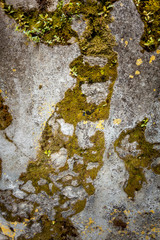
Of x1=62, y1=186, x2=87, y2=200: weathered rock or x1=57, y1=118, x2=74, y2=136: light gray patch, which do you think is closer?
x1=57, y1=118, x2=74, y2=136: light gray patch

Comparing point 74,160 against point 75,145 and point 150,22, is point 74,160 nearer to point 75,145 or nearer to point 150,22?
point 75,145

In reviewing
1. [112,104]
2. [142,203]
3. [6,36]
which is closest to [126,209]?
[142,203]

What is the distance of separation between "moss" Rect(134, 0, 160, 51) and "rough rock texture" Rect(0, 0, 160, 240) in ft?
0.43

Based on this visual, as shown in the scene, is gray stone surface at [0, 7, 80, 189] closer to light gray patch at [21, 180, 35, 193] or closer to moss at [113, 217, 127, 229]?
light gray patch at [21, 180, 35, 193]

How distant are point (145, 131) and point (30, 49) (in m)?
3.15

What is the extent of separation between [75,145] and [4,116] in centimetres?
175

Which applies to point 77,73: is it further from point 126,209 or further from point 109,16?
point 126,209

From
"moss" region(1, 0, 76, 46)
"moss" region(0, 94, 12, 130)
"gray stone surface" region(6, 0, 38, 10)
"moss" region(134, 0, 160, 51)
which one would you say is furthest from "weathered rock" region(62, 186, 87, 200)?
"gray stone surface" region(6, 0, 38, 10)

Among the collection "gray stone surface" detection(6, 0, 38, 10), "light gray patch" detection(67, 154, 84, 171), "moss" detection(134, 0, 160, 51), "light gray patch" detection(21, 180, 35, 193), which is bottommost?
"light gray patch" detection(21, 180, 35, 193)

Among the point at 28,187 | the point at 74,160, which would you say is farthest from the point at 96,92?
the point at 28,187

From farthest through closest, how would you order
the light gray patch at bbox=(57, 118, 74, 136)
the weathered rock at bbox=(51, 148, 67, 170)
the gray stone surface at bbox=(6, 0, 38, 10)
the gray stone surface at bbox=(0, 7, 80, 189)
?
the weathered rock at bbox=(51, 148, 67, 170) < the light gray patch at bbox=(57, 118, 74, 136) < the gray stone surface at bbox=(0, 7, 80, 189) < the gray stone surface at bbox=(6, 0, 38, 10)

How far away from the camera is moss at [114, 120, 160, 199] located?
316 cm

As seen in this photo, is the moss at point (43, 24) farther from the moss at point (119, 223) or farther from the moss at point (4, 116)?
the moss at point (119, 223)

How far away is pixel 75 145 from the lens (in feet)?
10.5
